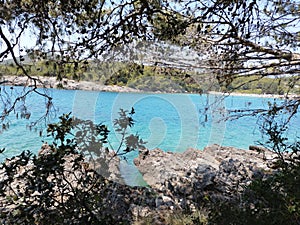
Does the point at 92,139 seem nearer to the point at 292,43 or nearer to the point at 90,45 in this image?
the point at 90,45

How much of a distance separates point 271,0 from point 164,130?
6.55 m

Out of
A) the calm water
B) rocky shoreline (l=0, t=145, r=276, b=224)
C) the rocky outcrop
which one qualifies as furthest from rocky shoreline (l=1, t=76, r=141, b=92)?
the rocky outcrop

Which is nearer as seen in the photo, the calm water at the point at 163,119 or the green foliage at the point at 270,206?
the green foliage at the point at 270,206

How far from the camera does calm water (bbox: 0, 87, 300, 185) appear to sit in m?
3.13

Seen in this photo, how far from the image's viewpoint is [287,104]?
358 centimetres

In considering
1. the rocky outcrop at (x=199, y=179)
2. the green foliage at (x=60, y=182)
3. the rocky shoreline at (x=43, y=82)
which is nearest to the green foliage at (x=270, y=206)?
the green foliage at (x=60, y=182)

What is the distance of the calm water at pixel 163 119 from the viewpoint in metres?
3.13

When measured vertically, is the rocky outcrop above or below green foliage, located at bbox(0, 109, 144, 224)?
below

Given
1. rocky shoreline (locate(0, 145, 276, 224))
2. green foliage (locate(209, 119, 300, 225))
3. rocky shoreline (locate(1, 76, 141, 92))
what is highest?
rocky shoreline (locate(1, 76, 141, 92))

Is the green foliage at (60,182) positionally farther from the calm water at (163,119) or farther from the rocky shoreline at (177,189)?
the calm water at (163,119)

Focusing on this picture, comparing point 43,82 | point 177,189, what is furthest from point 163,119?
point 43,82

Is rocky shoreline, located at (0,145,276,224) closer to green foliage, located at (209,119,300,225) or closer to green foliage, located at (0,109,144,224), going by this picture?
green foliage, located at (0,109,144,224)

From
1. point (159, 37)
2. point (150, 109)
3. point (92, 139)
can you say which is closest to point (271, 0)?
point (159, 37)

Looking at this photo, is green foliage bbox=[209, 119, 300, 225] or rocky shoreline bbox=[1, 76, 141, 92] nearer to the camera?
green foliage bbox=[209, 119, 300, 225]
